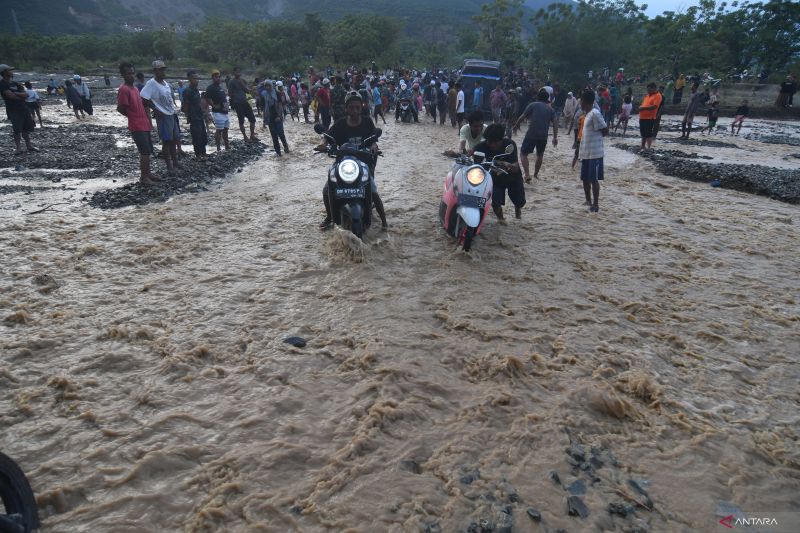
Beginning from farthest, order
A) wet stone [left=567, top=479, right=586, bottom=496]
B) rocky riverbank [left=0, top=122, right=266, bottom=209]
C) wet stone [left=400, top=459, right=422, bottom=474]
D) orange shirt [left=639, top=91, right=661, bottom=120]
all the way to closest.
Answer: orange shirt [left=639, top=91, right=661, bottom=120] < rocky riverbank [left=0, top=122, right=266, bottom=209] < wet stone [left=400, top=459, right=422, bottom=474] < wet stone [left=567, top=479, right=586, bottom=496]

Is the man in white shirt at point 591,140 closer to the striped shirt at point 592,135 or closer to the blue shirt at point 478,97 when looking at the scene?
the striped shirt at point 592,135

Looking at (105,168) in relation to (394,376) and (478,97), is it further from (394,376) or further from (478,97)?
(478,97)

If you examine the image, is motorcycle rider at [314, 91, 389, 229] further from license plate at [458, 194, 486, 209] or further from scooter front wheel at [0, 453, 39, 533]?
scooter front wheel at [0, 453, 39, 533]

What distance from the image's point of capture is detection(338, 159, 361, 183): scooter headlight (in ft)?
19.4

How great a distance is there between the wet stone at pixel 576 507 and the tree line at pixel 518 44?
3326cm

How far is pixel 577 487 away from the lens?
2.82 metres

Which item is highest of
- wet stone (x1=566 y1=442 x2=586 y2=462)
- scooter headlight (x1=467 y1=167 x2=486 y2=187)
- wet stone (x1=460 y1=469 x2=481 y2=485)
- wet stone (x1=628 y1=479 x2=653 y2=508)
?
scooter headlight (x1=467 y1=167 x2=486 y2=187)

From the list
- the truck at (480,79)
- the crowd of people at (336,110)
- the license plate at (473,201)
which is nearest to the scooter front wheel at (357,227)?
the license plate at (473,201)

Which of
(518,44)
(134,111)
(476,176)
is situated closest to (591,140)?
(476,176)

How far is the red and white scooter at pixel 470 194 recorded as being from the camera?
595 cm

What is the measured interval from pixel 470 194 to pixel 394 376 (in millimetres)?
2935

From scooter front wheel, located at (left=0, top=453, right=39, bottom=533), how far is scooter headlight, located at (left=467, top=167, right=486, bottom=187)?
16.6ft

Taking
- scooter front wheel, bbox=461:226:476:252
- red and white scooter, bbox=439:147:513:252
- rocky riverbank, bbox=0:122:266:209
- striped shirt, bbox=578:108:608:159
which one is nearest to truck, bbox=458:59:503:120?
rocky riverbank, bbox=0:122:266:209

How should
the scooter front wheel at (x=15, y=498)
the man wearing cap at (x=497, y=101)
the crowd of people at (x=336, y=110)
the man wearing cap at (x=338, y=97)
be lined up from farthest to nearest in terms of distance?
the man wearing cap at (x=497, y=101) → the man wearing cap at (x=338, y=97) → the crowd of people at (x=336, y=110) → the scooter front wheel at (x=15, y=498)
